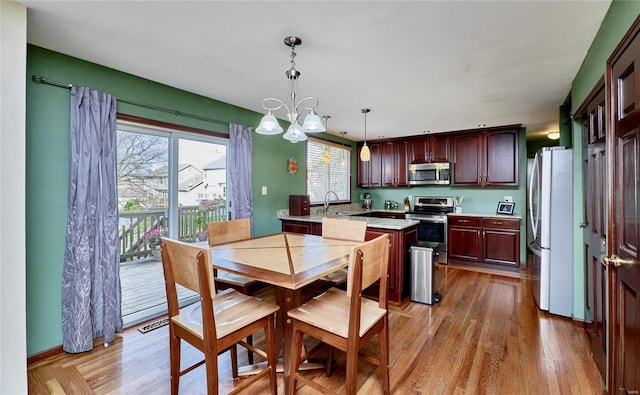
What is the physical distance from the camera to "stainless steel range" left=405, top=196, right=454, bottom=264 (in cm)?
480

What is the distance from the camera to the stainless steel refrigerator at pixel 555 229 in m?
2.78

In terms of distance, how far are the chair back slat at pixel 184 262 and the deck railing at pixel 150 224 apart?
5.32 ft

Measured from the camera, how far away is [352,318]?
1.43 meters

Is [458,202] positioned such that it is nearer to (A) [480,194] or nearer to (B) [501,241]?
(A) [480,194]

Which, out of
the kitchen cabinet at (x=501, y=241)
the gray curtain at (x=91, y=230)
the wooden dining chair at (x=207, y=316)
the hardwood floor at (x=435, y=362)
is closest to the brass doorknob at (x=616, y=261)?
the hardwood floor at (x=435, y=362)

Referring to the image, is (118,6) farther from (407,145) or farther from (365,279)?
(407,145)

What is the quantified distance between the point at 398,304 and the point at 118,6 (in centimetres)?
342

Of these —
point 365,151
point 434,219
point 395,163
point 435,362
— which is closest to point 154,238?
point 365,151

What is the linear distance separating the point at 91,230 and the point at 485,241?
16.5ft

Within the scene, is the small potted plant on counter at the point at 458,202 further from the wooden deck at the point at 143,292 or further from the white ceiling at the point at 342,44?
the wooden deck at the point at 143,292

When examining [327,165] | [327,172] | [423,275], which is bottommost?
[423,275]

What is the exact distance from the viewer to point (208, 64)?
243cm

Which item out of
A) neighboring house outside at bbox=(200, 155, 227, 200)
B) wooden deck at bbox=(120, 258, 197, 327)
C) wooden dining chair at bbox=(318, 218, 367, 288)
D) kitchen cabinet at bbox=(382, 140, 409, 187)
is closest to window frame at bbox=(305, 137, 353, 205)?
kitchen cabinet at bbox=(382, 140, 409, 187)

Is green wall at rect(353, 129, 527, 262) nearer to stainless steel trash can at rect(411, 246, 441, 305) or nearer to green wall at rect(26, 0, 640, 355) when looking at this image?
green wall at rect(26, 0, 640, 355)
